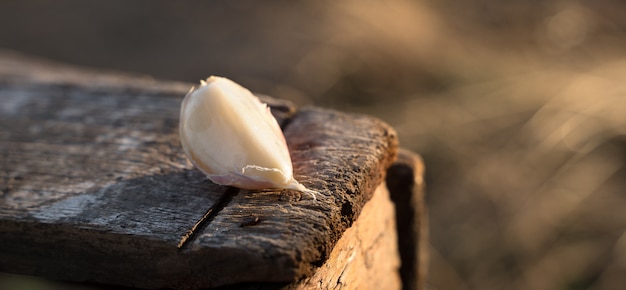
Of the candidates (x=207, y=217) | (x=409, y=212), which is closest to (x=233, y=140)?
(x=207, y=217)

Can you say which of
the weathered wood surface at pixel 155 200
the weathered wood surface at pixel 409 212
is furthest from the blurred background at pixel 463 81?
the weathered wood surface at pixel 409 212

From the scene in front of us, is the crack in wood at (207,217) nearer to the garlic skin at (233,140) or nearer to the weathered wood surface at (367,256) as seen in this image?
the garlic skin at (233,140)

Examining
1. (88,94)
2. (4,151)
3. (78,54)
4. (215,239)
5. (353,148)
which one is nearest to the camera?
(215,239)

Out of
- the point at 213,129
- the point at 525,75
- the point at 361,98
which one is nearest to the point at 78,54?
the point at 361,98

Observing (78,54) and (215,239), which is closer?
(215,239)

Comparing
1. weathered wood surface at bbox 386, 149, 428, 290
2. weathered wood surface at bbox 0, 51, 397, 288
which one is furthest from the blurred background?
weathered wood surface at bbox 386, 149, 428, 290

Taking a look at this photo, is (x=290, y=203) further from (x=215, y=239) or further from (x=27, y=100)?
(x=27, y=100)

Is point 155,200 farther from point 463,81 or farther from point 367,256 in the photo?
point 463,81
